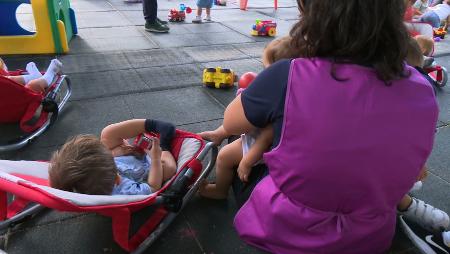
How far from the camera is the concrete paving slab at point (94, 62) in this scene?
4.18 meters

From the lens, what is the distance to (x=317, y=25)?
128 centimetres

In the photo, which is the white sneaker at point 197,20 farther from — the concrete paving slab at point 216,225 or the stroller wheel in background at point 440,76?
the concrete paving slab at point 216,225

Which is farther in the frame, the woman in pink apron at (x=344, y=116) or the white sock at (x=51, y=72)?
the white sock at (x=51, y=72)

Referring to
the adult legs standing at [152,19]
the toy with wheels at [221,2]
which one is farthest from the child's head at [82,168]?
the toy with wheels at [221,2]

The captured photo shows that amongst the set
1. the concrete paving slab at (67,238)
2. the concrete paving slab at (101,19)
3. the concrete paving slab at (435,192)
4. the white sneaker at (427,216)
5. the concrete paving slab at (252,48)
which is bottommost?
the concrete paving slab at (101,19)

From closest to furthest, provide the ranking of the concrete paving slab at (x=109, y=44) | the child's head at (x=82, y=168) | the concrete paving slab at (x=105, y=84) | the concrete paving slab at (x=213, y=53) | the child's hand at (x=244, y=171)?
the child's head at (x=82, y=168)
the child's hand at (x=244, y=171)
the concrete paving slab at (x=105, y=84)
the concrete paving slab at (x=213, y=53)
the concrete paving slab at (x=109, y=44)

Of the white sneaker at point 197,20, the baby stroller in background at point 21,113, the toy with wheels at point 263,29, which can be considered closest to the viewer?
the baby stroller in background at point 21,113

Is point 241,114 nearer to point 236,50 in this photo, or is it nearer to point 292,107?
point 292,107

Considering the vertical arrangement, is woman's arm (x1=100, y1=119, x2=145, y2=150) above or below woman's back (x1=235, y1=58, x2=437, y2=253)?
below

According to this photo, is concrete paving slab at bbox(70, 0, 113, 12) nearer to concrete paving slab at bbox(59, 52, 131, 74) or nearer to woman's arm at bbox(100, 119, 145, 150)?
concrete paving slab at bbox(59, 52, 131, 74)

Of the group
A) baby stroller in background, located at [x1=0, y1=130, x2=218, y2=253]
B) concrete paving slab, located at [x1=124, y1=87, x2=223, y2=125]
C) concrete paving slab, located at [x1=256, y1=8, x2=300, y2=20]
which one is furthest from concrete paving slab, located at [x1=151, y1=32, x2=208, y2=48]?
baby stroller in background, located at [x1=0, y1=130, x2=218, y2=253]

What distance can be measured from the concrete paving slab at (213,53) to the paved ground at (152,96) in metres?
0.01

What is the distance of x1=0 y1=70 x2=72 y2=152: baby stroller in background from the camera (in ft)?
8.47

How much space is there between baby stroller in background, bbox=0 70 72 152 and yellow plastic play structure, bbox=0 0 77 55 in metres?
1.71
